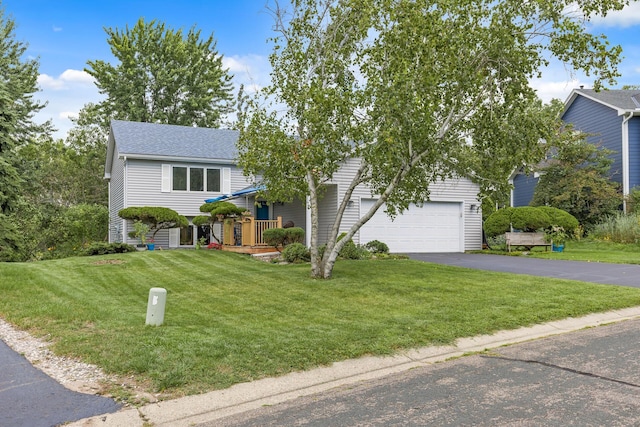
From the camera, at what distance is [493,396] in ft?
13.1

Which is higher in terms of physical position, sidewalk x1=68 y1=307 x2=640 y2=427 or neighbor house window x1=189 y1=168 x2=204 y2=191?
neighbor house window x1=189 y1=168 x2=204 y2=191

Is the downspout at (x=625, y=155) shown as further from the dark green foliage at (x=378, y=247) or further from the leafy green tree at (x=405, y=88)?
the leafy green tree at (x=405, y=88)

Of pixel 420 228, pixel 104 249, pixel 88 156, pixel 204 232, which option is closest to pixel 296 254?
pixel 420 228

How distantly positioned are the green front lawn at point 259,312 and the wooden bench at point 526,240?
6876 mm

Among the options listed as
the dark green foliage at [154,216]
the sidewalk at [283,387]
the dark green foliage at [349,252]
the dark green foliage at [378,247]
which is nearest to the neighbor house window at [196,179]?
the dark green foliage at [154,216]

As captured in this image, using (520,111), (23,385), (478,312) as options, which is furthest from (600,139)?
(23,385)

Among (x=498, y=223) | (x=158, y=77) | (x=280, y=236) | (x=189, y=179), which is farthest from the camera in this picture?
(x=158, y=77)

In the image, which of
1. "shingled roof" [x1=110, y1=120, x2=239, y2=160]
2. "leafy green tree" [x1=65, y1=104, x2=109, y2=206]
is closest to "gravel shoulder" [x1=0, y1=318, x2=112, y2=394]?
"shingled roof" [x1=110, y1=120, x2=239, y2=160]

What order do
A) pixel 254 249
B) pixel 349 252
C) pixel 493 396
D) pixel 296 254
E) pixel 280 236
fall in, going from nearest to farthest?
pixel 493 396, pixel 296 254, pixel 349 252, pixel 280 236, pixel 254 249

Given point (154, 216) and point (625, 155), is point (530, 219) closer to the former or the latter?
point (625, 155)

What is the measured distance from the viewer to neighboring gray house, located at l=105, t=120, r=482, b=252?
60.2 feet

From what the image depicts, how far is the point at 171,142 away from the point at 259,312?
1645 centimetres

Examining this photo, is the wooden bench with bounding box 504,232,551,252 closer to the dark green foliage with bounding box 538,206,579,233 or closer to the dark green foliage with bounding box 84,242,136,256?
the dark green foliage with bounding box 538,206,579,233

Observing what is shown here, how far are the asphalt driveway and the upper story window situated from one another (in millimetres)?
10294
